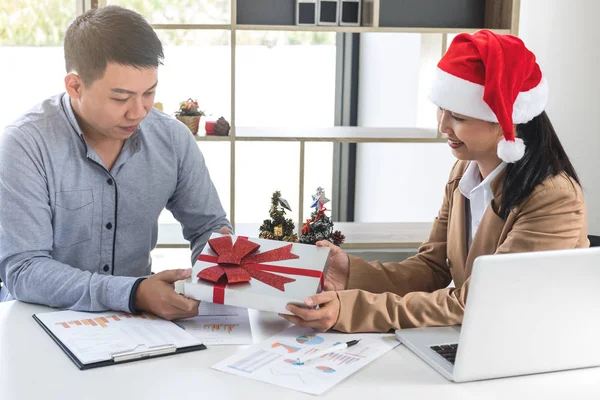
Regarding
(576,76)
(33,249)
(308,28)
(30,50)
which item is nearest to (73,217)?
(33,249)

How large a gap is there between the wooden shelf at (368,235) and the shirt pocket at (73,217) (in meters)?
1.39

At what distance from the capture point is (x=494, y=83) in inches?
61.7

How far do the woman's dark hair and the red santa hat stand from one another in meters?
0.05

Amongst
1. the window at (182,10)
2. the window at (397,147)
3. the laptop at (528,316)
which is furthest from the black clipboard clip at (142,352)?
the window at (182,10)

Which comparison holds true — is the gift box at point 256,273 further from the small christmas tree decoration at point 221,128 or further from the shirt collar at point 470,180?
the small christmas tree decoration at point 221,128

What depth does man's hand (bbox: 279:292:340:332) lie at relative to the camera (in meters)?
1.41

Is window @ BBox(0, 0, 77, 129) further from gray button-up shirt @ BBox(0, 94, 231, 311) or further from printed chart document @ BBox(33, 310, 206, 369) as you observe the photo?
printed chart document @ BBox(33, 310, 206, 369)

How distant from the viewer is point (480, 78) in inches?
65.0

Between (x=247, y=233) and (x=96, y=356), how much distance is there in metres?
2.08

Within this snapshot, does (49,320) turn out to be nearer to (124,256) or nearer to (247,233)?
(124,256)

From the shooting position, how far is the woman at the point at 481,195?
4.87 feet

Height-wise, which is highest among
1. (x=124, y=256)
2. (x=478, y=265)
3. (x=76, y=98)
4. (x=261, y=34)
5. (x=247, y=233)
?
(x=261, y=34)

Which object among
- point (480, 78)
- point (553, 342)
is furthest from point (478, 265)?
point (480, 78)

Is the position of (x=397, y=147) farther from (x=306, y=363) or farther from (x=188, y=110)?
(x=306, y=363)
